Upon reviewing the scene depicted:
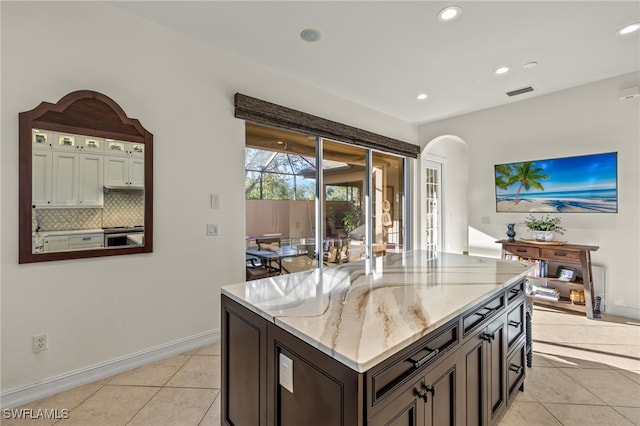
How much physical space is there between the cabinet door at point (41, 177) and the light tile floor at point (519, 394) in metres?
1.32

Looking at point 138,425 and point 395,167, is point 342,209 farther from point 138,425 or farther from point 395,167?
point 138,425

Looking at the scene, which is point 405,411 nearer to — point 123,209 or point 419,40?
point 123,209

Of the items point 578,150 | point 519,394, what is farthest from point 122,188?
point 578,150

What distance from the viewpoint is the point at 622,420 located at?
1796 mm

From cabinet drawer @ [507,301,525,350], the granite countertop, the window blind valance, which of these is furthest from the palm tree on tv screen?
cabinet drawer @ [507,301,525,350]

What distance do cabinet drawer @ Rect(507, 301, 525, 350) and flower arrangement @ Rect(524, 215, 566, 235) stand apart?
2.47m

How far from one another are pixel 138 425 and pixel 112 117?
2087 millimetres

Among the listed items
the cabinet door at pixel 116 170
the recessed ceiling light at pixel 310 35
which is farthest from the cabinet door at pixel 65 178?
the recessed ceiling light at pixel 310 35

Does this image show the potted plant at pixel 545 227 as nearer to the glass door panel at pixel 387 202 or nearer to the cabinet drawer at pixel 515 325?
the glass door panel at pixel 387 202

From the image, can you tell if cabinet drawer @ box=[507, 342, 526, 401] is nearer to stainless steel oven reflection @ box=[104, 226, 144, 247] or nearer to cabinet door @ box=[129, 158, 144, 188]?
stainless steel oven reflection @ box=[104, 226, 144, 247]

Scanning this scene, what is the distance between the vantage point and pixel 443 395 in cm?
121

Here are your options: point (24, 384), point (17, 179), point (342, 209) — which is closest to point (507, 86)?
point (342, 209)

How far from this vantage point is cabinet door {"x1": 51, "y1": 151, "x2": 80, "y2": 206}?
6.53ft

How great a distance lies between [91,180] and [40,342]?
44.7 inches
